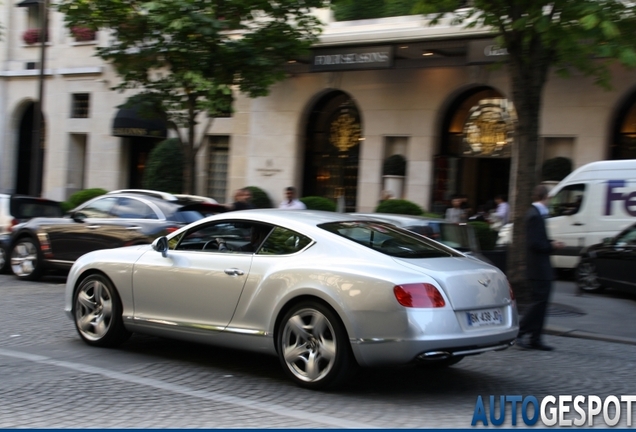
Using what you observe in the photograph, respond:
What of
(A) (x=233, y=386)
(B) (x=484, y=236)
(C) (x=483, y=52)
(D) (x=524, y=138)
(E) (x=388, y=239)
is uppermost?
(C) (x=483, y=52)

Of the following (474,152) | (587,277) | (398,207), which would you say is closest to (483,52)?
(474,152)

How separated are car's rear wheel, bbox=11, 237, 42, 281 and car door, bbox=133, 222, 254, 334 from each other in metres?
7.18

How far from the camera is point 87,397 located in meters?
6.32

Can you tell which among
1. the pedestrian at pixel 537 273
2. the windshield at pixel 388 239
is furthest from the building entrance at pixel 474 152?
the windshield at pixel 388 239

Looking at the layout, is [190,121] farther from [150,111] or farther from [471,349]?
[471,349]

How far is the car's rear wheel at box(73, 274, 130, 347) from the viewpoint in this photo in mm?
8078

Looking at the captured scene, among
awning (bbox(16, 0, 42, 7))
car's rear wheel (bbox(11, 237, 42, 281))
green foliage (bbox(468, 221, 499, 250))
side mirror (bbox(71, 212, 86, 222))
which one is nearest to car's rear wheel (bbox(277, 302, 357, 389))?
side mirror (bbox(71, 212, 86, 222))

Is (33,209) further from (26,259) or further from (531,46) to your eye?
(531,46)

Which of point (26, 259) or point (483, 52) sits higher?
point (483, 52)

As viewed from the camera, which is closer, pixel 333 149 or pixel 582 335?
pixel 582 335

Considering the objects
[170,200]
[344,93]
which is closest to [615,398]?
[170,200]

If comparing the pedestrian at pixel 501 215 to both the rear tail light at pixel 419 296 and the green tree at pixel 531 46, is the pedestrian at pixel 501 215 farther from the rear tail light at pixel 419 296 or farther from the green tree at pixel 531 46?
the rear tail light at pixel 419 296

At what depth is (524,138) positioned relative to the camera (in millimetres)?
11875

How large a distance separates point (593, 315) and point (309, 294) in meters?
6.68
